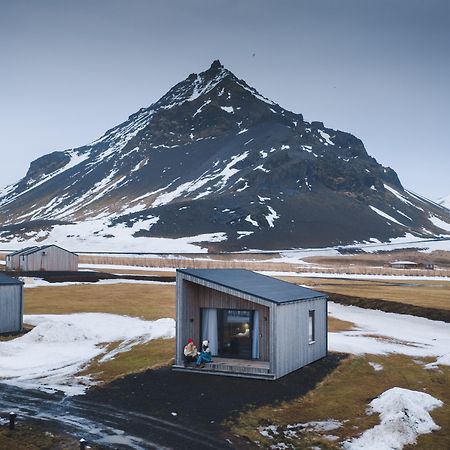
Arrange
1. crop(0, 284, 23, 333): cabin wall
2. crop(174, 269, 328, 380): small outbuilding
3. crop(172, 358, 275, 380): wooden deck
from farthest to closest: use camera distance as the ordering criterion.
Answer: crop(0, 284, 23, 333): cabin wall
crop(174, 269, 328, 380): small outbuilding
crop(172, 358, 275, 380): wooden deck

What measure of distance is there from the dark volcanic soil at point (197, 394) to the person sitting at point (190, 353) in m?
0.90

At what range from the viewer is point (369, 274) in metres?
116

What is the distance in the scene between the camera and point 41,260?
106m

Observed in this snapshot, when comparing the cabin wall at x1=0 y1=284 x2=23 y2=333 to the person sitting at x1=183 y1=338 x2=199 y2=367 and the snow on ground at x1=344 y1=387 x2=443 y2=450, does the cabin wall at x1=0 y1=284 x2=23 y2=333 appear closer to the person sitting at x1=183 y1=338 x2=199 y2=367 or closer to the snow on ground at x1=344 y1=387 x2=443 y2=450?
the person sitting at x1=183 y1=338 x2=199 y2=367

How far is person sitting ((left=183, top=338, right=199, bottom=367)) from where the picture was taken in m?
30.5

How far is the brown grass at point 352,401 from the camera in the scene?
21031 millimetres

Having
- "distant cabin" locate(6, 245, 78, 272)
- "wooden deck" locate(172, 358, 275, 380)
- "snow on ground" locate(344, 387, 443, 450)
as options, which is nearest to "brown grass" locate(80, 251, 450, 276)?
"distant cabin" locate(6, 245, 78, 272)

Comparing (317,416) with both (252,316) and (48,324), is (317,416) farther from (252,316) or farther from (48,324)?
(48,324)

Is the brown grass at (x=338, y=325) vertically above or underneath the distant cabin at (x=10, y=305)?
underneath

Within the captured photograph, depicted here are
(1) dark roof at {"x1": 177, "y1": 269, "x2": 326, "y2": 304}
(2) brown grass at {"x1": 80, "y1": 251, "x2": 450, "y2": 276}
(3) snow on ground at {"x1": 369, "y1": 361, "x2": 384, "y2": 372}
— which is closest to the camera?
(1) dark roof at {"x1": 177, "y1": 269, "x2": 326, "y2": 304}

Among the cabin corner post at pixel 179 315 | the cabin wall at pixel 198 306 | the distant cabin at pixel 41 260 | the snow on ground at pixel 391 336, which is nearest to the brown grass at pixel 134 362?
the cabin corner post at pixel 179 315

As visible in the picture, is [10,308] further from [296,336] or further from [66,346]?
[296,336]

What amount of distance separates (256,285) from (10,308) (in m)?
20.2

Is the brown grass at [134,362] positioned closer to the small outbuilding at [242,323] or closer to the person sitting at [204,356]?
the small outbuilding at [242,323]
